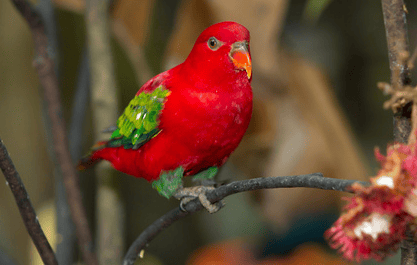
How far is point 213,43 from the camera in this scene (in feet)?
2.30

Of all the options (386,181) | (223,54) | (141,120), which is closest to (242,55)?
(223,54)

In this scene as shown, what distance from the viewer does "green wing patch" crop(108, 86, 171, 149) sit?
789mm

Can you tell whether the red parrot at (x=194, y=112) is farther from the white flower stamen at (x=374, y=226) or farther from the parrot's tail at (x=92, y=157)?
the white flower stamen at (x=374, y=226)

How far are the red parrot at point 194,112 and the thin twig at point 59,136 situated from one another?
0.20m

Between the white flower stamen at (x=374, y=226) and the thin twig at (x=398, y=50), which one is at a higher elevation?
the thin twig at (x=398, y=50)

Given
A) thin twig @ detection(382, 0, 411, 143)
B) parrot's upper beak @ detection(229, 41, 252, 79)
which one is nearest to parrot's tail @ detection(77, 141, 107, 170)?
parrot's upper beak @ detection(229, 41, 252, 79)

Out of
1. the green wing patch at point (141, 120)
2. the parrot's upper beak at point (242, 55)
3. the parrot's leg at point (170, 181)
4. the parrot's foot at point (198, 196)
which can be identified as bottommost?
the parrot's foot at point (198, 196)

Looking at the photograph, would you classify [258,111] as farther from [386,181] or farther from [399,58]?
[386,181]

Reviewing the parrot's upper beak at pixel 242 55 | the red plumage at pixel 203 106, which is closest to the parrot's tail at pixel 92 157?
the red plumage at pixel 203 106

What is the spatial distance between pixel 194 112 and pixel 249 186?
0.92 ft

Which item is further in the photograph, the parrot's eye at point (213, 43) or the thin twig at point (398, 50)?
the parrot's eye at point (213, 43)

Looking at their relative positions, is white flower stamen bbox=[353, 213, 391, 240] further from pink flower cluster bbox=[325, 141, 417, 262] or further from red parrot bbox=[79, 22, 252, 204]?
red parrot bbox=[79, 22, 252, 204]

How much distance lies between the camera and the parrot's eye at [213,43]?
0.69 m

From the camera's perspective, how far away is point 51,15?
1254 mm
